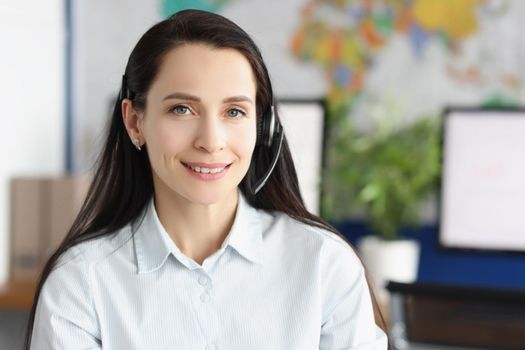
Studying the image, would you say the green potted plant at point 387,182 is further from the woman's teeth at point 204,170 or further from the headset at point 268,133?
the woman's teeth at point 204,170

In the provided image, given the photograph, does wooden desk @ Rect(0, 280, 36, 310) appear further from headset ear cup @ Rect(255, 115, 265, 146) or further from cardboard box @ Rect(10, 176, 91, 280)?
headset ear cup @ Rect(255, 115, 265, 146)

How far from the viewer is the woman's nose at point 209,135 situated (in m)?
1.12

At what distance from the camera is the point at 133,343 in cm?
113

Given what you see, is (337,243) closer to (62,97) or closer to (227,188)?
(227,188)

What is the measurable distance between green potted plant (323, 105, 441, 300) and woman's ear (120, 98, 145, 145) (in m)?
1.64

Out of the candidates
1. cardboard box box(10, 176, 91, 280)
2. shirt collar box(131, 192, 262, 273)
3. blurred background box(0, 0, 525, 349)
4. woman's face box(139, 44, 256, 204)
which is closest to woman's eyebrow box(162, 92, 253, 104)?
woman's face box(139, 44, 256, 204)

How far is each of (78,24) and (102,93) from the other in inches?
10.7

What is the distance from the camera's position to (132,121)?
3.97 feet

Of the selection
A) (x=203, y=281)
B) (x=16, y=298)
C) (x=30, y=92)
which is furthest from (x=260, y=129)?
(x=30, y=92)

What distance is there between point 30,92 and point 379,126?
122 cm

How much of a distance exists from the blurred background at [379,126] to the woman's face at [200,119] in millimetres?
1616

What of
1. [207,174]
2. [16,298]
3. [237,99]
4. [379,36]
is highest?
[379,36]

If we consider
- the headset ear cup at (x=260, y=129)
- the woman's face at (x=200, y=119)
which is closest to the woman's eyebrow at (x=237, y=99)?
the woman's face at (x=200, y=119)

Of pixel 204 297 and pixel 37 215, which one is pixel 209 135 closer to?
pixel 204 297
